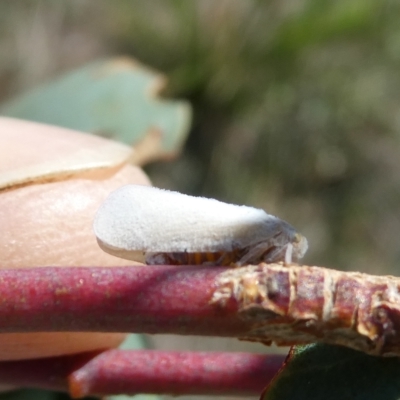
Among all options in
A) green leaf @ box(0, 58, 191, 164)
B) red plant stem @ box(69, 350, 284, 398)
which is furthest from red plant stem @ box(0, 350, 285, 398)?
green leaf @ box(0, 58, 191, 164)

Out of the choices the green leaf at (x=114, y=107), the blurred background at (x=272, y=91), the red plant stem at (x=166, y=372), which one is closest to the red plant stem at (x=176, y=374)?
the red plant stem at (x=166, y=372)

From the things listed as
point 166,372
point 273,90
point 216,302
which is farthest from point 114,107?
point 273,90

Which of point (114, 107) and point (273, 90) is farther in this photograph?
point (273, 90)

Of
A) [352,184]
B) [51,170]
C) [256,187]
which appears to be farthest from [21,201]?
[352,184]

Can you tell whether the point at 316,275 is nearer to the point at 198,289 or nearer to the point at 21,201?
the point at 198,289

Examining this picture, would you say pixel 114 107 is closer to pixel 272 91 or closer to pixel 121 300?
pixel 121 300

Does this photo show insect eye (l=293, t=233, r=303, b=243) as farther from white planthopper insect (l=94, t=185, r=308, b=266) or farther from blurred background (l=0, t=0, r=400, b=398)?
blurred background (l=0, t=0, r=400, b=398)
